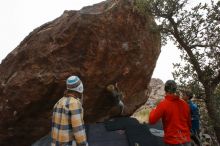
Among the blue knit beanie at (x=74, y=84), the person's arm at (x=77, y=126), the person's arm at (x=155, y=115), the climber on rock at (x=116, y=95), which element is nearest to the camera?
the person's arm at (x=77, y=126)

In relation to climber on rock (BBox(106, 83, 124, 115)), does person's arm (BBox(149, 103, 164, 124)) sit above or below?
below

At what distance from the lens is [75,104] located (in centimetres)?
772

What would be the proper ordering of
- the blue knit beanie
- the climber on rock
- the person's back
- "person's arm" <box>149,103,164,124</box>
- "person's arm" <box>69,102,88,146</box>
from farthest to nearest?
the climber on rock
the person's back
"person's arm" <box>149,103,164,124</box>
the blue knit beanie
"person's arm" <box>69,102,88,146</box>

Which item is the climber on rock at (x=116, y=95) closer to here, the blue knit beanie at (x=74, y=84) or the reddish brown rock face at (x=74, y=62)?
the reddish brown rock face at (x=74, y=62)

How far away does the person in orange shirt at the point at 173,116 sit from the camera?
901 cm

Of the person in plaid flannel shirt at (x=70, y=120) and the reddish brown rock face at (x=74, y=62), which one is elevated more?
the reddish brown rock face at (x=74, y=62)

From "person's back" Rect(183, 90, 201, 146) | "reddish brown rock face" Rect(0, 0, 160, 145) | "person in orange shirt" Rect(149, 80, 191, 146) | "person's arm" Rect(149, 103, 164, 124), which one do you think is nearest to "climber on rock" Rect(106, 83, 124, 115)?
"reddish brown rock face" Rect(0, 0, 160, 145)

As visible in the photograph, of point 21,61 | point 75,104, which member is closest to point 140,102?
point 21,61

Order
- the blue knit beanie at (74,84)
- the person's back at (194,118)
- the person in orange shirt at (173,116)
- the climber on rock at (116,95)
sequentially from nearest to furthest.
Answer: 1. the blue knit beanie at (74,84)
2. the person in orange shirt at (173,116)
3. the person's back at (194,118)
4. the climber on rock at (116,95)

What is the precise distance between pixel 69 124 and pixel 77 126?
0.26m

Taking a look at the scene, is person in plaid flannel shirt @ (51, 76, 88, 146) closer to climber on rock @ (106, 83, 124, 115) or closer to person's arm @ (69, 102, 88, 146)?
person's arm @ (69, 102, 88, 146)

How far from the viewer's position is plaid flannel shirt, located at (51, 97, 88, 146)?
7.63m

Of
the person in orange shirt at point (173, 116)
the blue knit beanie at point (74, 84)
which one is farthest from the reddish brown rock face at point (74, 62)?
the blue knit beanie at point (74, 84)

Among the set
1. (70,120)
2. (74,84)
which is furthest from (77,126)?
(74,84)
